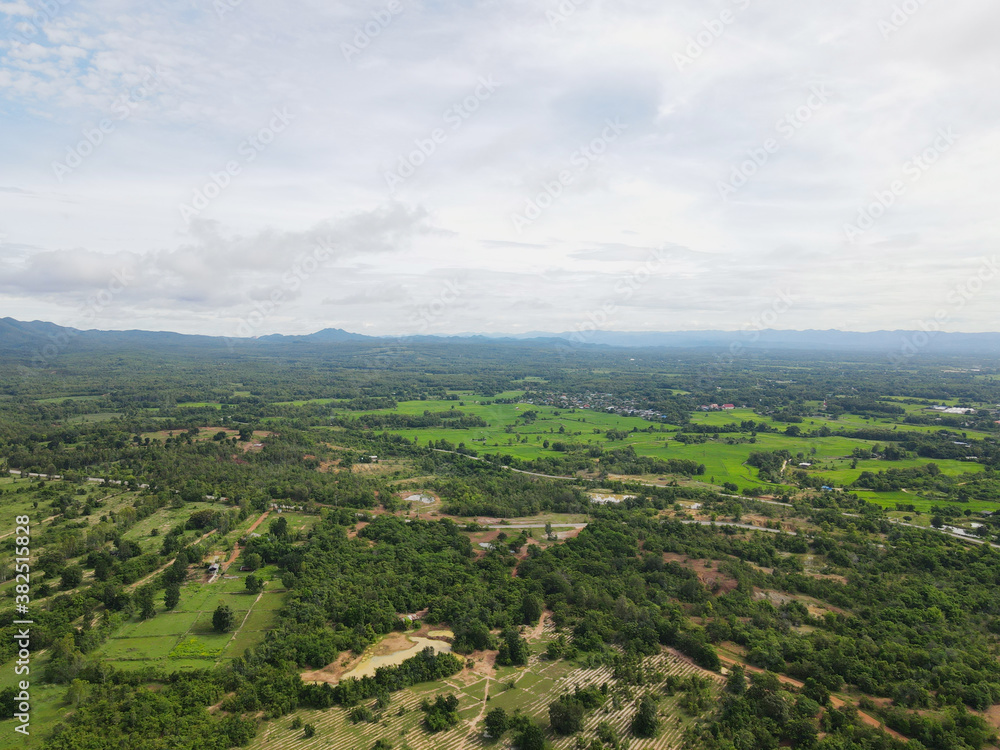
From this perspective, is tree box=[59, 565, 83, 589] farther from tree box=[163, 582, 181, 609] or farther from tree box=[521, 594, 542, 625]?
tree box=[521, 594, 542, 625]

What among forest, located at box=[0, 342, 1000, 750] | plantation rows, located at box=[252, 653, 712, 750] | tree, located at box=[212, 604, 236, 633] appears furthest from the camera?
tree, located at box=[212, 604, 236, 633]

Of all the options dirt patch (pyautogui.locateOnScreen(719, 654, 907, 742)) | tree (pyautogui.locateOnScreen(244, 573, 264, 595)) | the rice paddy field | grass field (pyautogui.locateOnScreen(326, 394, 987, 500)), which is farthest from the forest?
grass field (pyautogui.locateOnScreen(326, 394, 987, 500))

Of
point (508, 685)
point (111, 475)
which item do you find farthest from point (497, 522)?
point (111, 475)

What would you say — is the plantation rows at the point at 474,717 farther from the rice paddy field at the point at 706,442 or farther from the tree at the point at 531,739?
the rice paddy field at the point at 706,442

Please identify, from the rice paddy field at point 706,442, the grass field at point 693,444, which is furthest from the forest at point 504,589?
the grass field at point 693,444

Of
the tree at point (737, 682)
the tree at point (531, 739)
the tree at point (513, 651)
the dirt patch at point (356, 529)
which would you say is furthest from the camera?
the dirt patch at point (356, 529)

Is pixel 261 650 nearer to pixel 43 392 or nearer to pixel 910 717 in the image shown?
pixel 910 717
